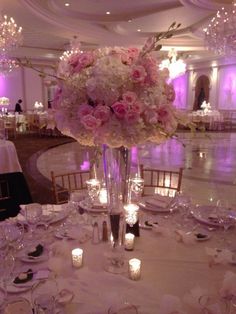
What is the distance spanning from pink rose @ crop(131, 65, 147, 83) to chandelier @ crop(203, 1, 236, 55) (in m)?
6.16

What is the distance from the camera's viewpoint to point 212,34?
22.9 ft

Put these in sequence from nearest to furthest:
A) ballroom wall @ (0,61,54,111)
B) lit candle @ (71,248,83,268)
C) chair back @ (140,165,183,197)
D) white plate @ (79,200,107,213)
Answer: lit candle @ (71,248,83,268)
white plate @ (79,200,107,213)
chair back @ (140,165,183,197)
ballroom wall @ (0,61,54,111)

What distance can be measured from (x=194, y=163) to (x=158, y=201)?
16.7ft

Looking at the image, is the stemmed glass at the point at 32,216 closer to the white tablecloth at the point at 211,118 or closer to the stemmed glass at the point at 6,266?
the stemmed glass at the point at 6,266

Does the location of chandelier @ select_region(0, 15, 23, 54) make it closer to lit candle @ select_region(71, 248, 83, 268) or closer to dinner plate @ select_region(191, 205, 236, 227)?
dinner plate @ select_region(191, 205, 236, 227)

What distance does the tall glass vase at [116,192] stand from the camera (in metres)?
1.33

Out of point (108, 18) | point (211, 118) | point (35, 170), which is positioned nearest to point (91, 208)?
point (35, 170)

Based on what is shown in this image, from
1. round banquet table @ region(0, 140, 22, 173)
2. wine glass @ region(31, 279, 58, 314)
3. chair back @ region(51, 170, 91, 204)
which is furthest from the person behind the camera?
round banquet table @ region(0, 140, 22, 173)

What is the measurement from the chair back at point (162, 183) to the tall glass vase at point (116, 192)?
134cm

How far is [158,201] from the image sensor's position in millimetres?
2061

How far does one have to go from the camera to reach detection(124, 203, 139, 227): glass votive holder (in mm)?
1513

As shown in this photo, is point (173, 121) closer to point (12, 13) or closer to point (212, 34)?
point (212, 34)

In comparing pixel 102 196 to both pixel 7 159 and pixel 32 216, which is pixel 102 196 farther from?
pixel 7 159

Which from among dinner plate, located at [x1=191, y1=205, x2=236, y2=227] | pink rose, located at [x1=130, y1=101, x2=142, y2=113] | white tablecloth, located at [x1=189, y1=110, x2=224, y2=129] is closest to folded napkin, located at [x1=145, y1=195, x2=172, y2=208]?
dinner plate, located at [x1=191, y1=205, x2=236, y2=227]
